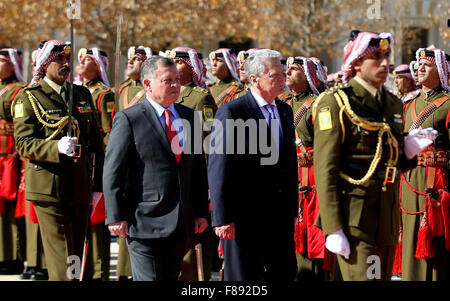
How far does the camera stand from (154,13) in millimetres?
23078

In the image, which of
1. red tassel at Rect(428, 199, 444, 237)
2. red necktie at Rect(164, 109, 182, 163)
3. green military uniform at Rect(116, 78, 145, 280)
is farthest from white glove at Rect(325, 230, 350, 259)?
green military uniform at Rect(116, 78, 145, 280)

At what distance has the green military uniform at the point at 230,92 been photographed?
10992 millimetres

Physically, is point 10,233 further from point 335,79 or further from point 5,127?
point 335,79

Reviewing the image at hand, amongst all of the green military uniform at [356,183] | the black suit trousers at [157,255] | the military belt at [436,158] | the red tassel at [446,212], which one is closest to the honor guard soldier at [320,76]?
the military belt at [436,158]

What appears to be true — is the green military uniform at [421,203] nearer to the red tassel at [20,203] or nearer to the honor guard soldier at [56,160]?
the honor guard soldier at [56,160]

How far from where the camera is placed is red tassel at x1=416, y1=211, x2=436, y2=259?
8.38m

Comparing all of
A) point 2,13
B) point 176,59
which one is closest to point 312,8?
point 2,13

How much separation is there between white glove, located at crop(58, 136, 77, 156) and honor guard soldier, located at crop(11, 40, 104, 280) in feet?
0.12

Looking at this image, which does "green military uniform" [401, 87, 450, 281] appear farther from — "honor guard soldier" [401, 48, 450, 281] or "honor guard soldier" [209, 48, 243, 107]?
"honor guard soldier" [209, 48, 243, 107]

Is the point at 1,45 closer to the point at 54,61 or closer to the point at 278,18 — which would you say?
the point at 278,18

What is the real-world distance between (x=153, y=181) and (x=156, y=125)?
380 mm

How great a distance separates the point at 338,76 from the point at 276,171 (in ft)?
23.0

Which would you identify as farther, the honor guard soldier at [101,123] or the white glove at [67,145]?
the honor guard soldier at [101,123]

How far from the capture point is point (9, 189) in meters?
10.5
